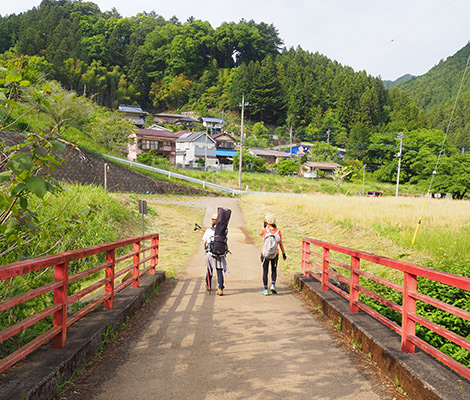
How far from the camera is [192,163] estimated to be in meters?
62.9

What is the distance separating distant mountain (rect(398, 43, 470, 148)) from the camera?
80.2 metres

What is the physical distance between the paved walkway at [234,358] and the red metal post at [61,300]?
0.56 m

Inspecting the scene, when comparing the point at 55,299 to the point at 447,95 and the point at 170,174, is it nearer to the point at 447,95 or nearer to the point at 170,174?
the point at 170,174

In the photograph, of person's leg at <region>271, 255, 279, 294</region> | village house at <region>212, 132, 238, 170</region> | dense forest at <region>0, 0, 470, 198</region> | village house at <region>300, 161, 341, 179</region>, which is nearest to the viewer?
person's leg at <region>271, 255, 279, 294</region>

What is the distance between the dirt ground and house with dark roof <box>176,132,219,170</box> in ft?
185

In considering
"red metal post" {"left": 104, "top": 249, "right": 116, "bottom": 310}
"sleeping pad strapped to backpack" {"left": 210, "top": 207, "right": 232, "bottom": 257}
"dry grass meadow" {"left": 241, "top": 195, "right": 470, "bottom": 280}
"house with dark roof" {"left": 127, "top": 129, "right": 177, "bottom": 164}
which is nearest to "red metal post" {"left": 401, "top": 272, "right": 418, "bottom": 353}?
"red metal post" {"left": 104, "top": 249, "right": 116, "bottom": 310}

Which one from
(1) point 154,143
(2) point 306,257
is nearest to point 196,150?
(1) point 154,143

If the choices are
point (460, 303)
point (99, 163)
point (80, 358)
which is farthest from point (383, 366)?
point (99, 163)

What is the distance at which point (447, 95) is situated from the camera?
338 ft

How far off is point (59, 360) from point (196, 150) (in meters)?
60.7

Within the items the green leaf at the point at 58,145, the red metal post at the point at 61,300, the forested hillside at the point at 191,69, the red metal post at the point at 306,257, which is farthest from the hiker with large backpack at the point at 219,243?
the forested hillside at the point at 191,69

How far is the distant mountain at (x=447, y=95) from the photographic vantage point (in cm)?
8025

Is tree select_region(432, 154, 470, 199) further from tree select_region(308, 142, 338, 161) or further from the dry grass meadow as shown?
the dry grass meadow

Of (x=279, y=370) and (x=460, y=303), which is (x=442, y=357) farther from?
(x=460, y=303)
